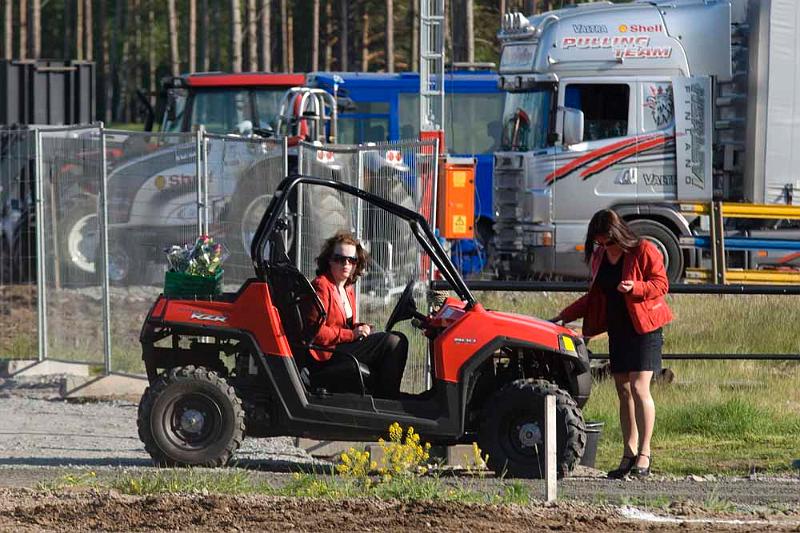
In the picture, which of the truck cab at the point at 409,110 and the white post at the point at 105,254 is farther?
the truck cab at the point at 409,110

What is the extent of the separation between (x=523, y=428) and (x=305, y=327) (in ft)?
4.79

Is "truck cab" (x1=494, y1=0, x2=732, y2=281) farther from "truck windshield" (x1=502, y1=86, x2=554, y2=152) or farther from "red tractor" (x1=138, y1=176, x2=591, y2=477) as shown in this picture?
"red tractor" (x1=138, y1=176, x2=591, y2=477)

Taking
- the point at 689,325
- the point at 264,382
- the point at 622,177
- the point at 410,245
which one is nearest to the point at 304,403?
the point at 264,382

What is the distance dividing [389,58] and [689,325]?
108 feet

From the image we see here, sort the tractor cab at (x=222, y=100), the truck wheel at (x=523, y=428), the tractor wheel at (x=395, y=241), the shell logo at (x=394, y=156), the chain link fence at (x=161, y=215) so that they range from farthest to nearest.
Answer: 1. the tractor cab at (x=222, y=100)
2. the shell logo at (x=394, y=156)
3. the chain link fence at (x=161, y=215)
4. the tractor wheel at (x=395, y=241)
5. the truck wheel at (x=523, y=428)

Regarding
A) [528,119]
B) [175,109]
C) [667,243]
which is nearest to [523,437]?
[667,243]

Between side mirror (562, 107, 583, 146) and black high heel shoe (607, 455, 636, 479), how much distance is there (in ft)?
36.5

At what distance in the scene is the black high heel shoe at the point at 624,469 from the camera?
895 centimetres

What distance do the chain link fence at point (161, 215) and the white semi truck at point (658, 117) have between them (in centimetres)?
601

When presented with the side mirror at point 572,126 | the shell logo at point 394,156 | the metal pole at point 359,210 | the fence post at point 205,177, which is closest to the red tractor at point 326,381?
the metal pole at point 359,210

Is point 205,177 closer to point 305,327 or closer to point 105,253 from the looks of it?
point 105,253

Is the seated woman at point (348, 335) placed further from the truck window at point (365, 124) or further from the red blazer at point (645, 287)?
the truck window at point (365, 124)

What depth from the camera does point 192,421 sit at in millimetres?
9039

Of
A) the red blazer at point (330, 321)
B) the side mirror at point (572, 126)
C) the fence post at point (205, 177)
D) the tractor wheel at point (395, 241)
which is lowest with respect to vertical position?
the red blazer at point (330, 321)
